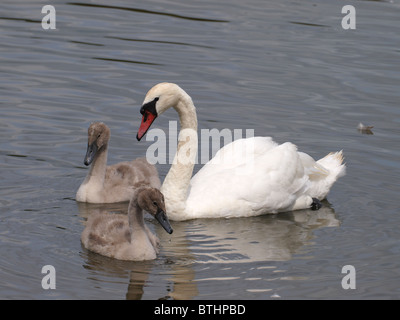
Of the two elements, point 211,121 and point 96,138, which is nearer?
point 96,138

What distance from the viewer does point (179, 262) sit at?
32.7 feet

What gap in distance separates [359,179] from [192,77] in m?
4.70

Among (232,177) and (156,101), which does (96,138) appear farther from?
(232,177)

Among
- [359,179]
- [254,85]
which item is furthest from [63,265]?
[254,85]

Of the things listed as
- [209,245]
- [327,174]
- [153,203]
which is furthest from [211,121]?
[153,203]

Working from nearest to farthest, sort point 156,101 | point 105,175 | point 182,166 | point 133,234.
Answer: point 133,234 < point 156,101 < point 182,166 < point 105,175

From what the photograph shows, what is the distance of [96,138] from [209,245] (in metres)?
2.37

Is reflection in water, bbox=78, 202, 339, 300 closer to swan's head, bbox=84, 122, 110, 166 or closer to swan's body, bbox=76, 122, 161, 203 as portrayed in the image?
swan's body, bbox=76, 122, 161, 203

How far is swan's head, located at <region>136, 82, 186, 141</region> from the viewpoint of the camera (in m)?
11.5

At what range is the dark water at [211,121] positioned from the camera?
962cm

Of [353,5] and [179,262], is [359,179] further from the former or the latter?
[353,5]

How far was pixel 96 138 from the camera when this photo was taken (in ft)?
39.7

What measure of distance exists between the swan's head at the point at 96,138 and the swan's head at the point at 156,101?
0.83 metres

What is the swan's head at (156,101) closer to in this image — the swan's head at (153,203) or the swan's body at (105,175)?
the swan's body at (105,175)
